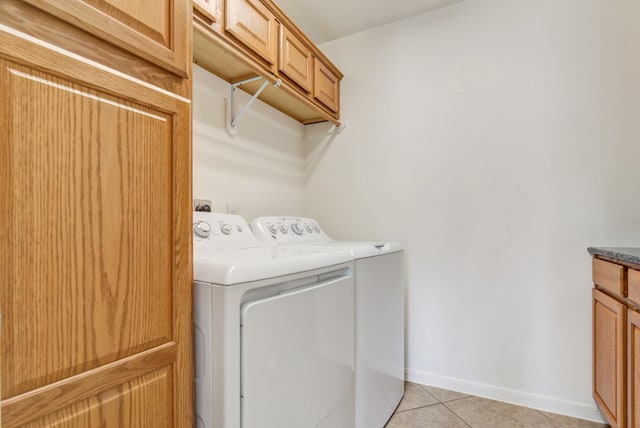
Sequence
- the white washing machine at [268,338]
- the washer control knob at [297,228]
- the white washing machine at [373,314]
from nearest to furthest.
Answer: the white washing machine at [268,338] < the white washing machine at [373,314] < the washer control knob at [297,228]

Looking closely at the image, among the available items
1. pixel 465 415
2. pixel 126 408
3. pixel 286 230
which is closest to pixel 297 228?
pixel 286 230

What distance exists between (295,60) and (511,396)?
2.35m

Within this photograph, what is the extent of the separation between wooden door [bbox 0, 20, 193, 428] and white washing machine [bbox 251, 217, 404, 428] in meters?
0.72

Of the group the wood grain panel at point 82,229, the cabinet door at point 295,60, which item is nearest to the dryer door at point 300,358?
the wood grain panel at point 82,229

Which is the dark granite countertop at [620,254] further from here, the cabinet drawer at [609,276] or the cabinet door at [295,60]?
the cabinet door at [295,60]

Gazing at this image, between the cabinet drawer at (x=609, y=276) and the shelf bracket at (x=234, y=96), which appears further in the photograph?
the shelf bracket at (x=234, y=96)

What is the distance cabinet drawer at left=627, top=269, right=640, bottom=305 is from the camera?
117 centimetres

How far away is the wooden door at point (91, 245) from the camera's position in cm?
51

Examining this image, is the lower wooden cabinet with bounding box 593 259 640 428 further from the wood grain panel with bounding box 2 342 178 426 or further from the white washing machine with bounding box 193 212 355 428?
the wood grain panel with bounding box 2 342 178 426

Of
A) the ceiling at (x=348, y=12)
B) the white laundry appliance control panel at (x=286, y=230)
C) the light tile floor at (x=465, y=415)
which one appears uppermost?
the ceiling at (x=348, y=12)

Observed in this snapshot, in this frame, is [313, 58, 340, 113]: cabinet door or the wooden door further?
[313, 58, 340, 113]: cabinet door

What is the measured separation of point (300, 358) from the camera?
996 mm

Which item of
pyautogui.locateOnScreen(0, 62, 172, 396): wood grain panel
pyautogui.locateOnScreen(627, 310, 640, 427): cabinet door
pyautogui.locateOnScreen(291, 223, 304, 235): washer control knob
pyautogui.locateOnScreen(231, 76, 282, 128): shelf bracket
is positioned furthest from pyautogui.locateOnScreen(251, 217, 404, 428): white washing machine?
pyautogui.locateOnScreen(627, 310, 640, 427): cabinet door

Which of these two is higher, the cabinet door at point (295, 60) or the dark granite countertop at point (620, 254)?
the cabinet door at point (295, 60)
